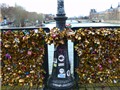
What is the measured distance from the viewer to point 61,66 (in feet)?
12.7

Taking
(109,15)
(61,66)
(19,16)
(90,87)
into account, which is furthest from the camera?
(109,15)

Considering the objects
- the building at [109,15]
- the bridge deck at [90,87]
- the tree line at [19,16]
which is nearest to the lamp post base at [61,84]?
the bridge deck at [90,87]

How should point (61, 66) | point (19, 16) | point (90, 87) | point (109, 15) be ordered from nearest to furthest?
point (61, 66), point (90, 87), point (19, 16), point (109, 15)

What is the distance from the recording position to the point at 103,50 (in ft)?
13.1

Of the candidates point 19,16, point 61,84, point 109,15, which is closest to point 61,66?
point 61,84

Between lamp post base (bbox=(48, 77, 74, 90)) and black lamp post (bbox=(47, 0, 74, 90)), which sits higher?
black lamp post (bbox=(47, 0, 74, 90))

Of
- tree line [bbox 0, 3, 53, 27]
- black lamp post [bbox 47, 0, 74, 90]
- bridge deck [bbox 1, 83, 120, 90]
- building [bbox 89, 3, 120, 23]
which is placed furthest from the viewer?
building [bbox 89, 3, 120, 23]

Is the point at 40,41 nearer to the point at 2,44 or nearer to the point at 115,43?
the point at 2,44

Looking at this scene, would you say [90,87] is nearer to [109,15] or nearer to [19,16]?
[19,16]

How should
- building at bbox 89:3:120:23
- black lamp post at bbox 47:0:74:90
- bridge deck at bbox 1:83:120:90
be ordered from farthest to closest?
building at bbox 89:3:120:23 → bridge deck at bbox 1:83:120:90 → black lamp post at bbox 47:0:74:90

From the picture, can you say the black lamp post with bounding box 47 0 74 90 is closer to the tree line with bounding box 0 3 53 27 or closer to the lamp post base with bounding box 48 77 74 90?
the lamp post base with bounding box 48 77 74 90

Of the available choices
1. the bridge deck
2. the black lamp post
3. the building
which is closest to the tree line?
the building

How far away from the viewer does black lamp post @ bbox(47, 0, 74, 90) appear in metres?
3.78

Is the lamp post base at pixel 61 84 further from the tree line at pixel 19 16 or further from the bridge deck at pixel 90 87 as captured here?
the tree line at pixel 19 16
